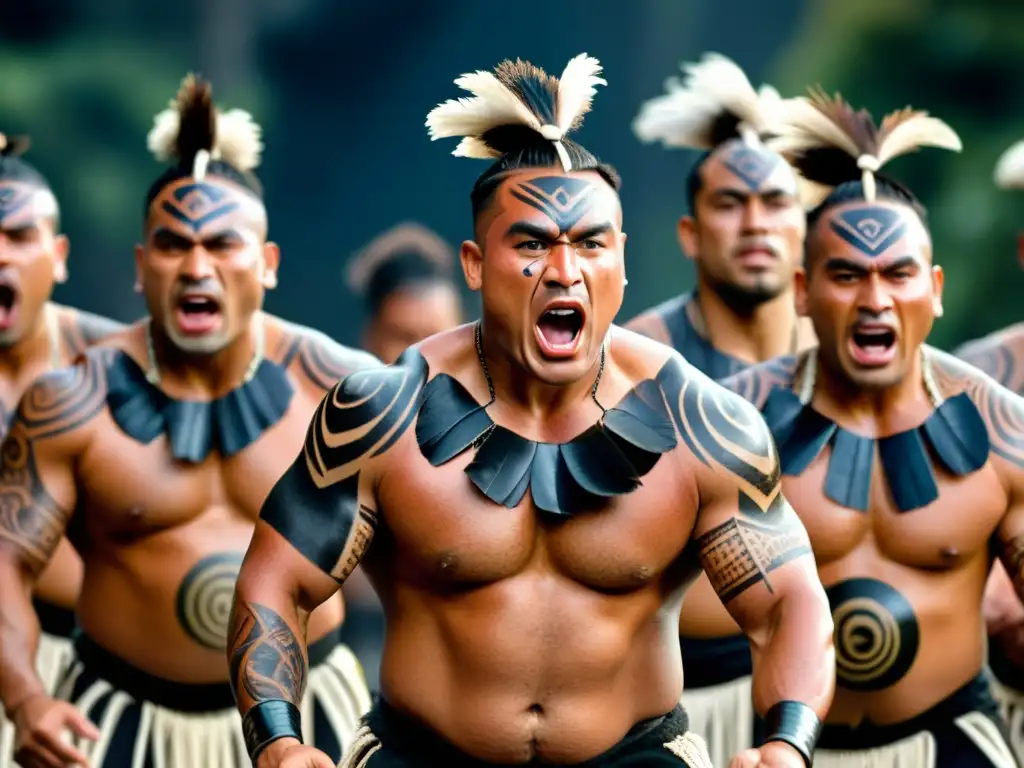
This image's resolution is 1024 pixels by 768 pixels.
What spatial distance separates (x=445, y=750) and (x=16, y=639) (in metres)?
1.54

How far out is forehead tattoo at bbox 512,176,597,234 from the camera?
4637mm

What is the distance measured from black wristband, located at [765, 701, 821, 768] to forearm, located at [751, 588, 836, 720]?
0.02 meters

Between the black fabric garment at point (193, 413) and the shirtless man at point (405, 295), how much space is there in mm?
2625

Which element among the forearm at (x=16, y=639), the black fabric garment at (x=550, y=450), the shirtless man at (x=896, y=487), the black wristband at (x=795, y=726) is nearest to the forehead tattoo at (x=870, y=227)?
the shirtless man at (x=896, y=487)

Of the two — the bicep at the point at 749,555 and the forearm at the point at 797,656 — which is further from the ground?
the bicep at the point at 749,555

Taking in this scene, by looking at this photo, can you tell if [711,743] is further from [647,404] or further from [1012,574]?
[647,404]

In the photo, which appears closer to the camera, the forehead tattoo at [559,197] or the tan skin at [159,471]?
the forehead tattoo at [559,197]

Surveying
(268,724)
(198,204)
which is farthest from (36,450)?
(268,724)

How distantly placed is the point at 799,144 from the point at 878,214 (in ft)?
1.17

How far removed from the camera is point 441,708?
460 centimetres

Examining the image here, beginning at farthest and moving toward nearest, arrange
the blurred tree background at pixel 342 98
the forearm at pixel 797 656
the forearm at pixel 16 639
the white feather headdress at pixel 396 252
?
the blurred tree background at pixel 342 98, the white feather headdress at pixel 396 252, the forearm at pixel 16 639, the forearm at pixel 797 656

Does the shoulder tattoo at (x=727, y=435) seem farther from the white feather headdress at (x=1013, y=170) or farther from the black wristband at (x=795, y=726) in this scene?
the white feather headdress at (x=1013, y=170)

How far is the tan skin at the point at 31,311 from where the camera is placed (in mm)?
6961

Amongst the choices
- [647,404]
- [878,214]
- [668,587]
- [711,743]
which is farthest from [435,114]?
[711,743]
